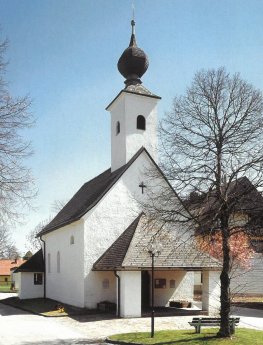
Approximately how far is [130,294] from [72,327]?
13.2 ft

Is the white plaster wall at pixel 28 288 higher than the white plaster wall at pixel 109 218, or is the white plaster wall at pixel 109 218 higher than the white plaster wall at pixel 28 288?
the white plaster wall at pixel 109 218

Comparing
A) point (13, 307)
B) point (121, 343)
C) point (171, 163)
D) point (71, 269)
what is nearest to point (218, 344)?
point (121, 343)

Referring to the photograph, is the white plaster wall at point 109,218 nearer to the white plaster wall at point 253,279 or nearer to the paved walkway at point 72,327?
the paved walkway at point 72,327

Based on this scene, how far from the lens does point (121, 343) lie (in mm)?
15367

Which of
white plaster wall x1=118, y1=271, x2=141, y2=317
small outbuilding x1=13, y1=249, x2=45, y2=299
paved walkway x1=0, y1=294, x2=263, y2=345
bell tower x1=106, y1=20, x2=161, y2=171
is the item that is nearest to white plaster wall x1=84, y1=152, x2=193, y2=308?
bell tower x1=106, y1=20, x2=161, y2=171

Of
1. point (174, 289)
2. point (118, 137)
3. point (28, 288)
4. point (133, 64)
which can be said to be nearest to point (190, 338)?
point (174, 289)

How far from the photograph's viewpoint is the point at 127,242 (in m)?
Answer: 24.0

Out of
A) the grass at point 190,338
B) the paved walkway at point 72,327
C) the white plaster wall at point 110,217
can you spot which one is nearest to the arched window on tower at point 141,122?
the white plaster wall at point 110,217

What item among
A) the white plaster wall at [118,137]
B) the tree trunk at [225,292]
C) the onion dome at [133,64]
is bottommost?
the tree trunk at [225,292]

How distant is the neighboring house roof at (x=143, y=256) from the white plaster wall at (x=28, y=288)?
12.4 meters

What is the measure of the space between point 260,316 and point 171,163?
502 inches

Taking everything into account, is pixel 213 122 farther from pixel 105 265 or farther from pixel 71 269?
pixel 71 269

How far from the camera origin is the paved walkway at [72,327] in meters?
16.2

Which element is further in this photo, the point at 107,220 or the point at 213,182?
the point at 107,220
